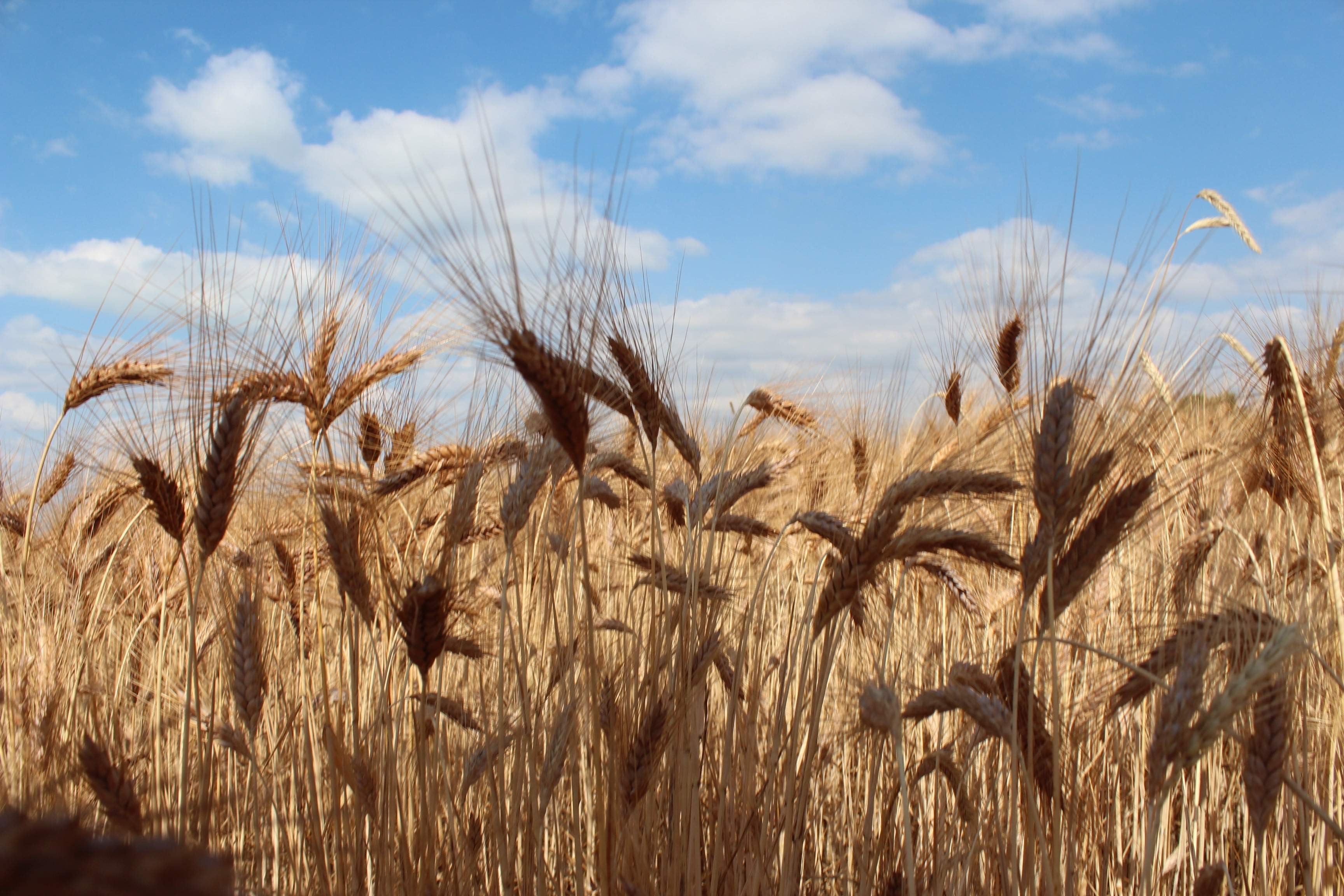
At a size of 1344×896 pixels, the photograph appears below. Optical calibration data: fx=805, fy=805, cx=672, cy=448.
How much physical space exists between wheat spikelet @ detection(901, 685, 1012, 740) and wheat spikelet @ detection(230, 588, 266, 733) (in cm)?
142

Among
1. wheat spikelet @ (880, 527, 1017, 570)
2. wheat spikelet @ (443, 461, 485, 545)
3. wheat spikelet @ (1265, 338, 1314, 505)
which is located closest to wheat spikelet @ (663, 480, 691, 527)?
wheat spikelet @ (443, 461, 485, 545)

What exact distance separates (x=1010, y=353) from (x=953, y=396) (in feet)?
1.68

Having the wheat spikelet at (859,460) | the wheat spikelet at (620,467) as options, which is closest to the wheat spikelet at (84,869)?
the wheat spikelet at (620,467)

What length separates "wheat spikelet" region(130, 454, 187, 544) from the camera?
1813 mm

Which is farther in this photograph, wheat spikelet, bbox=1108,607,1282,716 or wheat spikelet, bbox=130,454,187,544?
wheat spikelet, bbox=130,454,187,544

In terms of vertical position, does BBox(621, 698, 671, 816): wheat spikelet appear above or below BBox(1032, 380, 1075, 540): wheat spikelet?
below

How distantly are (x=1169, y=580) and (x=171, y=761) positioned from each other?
3671 millimetres

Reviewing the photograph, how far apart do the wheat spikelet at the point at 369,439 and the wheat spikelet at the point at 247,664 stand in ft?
2.90

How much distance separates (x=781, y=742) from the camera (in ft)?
6.50

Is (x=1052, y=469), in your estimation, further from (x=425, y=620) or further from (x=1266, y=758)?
(x=425, y=620)

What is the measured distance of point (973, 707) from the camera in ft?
4.60

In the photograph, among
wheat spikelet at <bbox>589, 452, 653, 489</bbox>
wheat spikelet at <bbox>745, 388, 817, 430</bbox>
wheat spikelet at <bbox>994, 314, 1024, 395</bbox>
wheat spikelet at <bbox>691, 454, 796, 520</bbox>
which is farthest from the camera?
wheat spikelet at <bbox>745, 388, 817, 430</bbox>

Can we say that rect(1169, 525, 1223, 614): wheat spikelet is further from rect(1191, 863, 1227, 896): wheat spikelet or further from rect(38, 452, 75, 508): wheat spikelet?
rect(38, 452, 75, 508): wheat spikelet

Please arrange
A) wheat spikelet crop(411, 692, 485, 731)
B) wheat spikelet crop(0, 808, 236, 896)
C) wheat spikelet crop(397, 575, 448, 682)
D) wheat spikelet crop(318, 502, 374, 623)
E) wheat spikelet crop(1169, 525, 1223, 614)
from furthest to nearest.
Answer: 1. wheat spikelet crop(1169, 525, 1223, 614)
2. wheat spikelet crop(411, 692, 485, 731)
3. wheat spikelet crop(318, 502, 374, 623)
4. wheat spikelet crop(397, 575, 448, 682)
5. wheat spikelet crop(0, 808, 236, 896)
